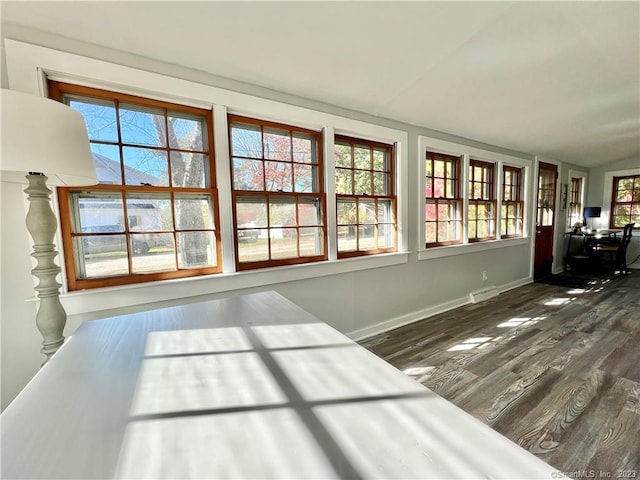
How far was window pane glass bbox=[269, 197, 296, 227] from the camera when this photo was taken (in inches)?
90.0

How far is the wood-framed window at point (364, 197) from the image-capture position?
105 inches

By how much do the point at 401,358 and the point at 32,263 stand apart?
2.58m

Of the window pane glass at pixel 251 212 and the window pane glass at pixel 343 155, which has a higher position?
the window pane glass at pixel 343 155

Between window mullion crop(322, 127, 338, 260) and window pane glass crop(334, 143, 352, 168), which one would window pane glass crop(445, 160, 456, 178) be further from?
window mullion crop(322, 127, 338, 260)

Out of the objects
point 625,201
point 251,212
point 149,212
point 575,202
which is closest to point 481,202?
point 251,212

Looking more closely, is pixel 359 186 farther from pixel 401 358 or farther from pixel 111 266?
pixel 111 266

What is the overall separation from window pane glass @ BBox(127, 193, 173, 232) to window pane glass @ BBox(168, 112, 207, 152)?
1.26 feet

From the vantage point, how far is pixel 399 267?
9.91 feet

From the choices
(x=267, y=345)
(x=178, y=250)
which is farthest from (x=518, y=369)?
(x=178, y=250)

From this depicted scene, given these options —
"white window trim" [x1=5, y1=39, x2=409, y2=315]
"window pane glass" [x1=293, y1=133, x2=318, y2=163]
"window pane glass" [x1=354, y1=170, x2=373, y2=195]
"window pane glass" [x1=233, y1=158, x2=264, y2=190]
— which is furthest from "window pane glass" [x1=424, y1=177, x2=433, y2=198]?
"window pane glass" [x1=233, y1=158, x2=264, y2=190]

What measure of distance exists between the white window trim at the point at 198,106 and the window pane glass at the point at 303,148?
10cm

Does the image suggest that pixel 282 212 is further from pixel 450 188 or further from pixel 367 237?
pixel 450 188

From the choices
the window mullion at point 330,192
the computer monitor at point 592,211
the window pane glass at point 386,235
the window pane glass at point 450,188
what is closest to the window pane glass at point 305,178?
the window mullion at point 330,192

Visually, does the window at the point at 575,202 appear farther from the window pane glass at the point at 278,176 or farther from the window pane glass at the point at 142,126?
the window pane glass at the point at 142,126
